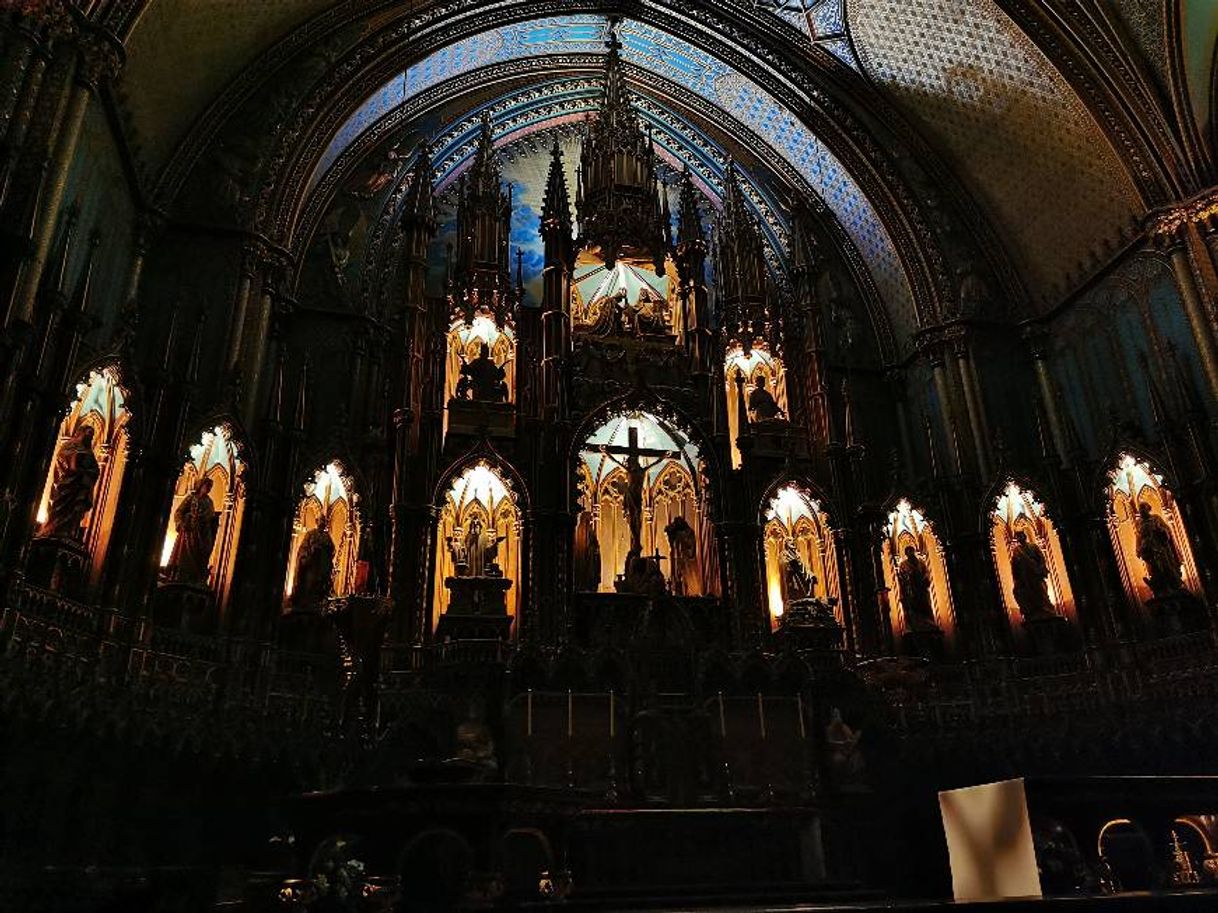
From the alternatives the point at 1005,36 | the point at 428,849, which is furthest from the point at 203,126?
the point at 1005,36

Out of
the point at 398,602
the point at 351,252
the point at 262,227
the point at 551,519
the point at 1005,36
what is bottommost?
the point at 398,602

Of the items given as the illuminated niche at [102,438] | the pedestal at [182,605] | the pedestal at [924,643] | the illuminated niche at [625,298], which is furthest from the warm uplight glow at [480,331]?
the pedestal at [924,643]

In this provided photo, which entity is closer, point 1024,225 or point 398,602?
point 398,602

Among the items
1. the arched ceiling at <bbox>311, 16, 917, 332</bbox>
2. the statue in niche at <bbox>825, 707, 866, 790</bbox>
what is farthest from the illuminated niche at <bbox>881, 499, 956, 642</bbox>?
the arched ceiling at <bbox>311, 16, 917, 332</bbox>

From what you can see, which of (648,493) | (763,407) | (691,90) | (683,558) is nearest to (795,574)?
(683,558)

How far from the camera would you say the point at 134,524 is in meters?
13.0

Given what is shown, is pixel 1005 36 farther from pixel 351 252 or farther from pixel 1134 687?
pixel 351 252

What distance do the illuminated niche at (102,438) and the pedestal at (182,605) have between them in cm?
117

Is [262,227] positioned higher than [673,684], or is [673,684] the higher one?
[262,227]

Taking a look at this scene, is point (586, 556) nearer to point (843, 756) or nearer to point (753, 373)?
point (843, 756)

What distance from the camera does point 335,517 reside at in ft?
52.6

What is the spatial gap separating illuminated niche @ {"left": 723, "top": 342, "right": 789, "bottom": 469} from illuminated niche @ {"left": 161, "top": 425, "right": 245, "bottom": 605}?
34.1 feet

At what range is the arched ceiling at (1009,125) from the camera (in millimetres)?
19156

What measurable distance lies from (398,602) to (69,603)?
5.18m
